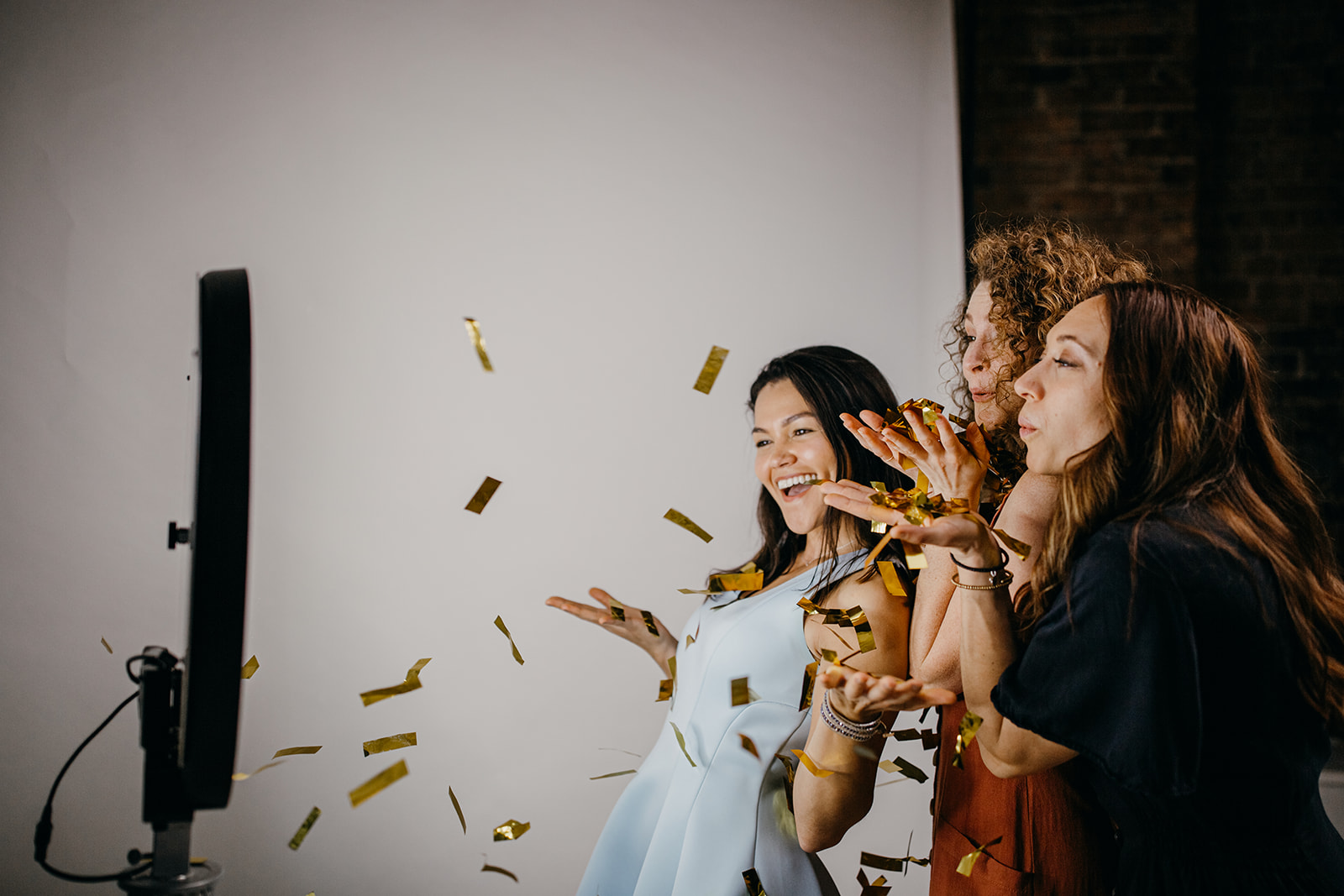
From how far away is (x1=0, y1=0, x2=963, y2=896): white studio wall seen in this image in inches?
103

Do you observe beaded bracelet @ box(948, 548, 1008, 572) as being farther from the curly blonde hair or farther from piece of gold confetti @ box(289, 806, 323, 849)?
piece of gold confetti @ box(289, 806, 323, 849)

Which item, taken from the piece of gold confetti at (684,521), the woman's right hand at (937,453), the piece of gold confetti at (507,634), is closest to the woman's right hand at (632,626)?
the piece of gold confetti at (507,634)

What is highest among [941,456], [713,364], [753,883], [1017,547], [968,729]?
[713,364]

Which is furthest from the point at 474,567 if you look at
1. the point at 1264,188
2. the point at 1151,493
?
the point at 1264,188

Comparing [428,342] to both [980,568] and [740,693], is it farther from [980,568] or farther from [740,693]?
[980,568]

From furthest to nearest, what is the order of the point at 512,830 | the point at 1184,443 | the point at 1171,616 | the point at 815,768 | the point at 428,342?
1. the point at 428,342
2. the point at 512,830
3. the point at 815,768
4. the point at 1184,443
5. the point at 1171,616

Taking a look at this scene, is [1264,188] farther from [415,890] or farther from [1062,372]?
[415,890]

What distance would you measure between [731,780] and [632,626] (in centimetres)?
51

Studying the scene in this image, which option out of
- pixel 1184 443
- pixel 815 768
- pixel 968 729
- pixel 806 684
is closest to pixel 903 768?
pixel 806 684

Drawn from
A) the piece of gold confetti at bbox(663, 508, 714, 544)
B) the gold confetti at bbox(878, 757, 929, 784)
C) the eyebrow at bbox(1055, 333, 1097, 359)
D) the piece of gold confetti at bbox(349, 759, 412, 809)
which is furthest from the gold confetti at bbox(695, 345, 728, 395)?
the piece of gold confetti at bbox(349, 759, 412, 809)

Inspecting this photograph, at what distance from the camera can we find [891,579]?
1.61 metres

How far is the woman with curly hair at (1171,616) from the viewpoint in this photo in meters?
1.12

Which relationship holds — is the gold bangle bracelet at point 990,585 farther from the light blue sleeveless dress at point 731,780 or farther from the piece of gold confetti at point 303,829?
the piece of gold confetti at point 303,829

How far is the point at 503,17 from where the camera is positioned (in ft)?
9.37
